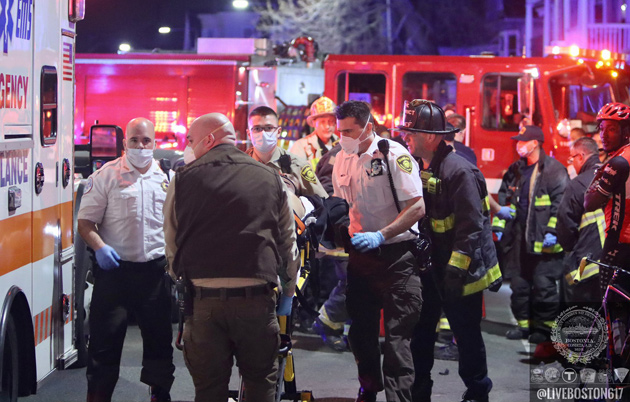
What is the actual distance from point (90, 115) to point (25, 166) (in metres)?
8.05

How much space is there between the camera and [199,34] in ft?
121

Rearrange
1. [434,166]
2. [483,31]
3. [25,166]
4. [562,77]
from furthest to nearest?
1. [483,31]
2. [562,77]
3. [434,166]
4. [25,166]

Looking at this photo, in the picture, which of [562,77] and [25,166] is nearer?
[25,166]

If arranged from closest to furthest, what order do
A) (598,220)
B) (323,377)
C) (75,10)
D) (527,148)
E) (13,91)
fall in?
1. (13,91)
2. (75,10)
3. (323,377)
4. (598,220)
5. (527,148)

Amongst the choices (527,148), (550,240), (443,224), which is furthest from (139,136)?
(527,148)

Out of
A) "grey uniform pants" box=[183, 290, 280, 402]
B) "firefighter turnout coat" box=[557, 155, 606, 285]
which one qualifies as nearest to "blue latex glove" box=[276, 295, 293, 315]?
"grey uniform pants" box=[183, 290, 280, 402]

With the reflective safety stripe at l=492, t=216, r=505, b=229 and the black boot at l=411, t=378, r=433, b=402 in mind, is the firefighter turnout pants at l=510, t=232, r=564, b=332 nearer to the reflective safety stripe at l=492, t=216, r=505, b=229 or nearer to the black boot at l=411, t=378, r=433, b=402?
the reflective safety stripe at l=492, t=216, r=505, b=229

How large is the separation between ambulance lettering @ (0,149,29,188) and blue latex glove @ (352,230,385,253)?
1998 mm

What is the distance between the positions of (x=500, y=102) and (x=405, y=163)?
6.83 m

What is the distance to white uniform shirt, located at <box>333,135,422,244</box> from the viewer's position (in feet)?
17.1

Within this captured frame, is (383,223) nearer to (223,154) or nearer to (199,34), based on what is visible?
(223,154)

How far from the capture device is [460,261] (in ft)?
17.5

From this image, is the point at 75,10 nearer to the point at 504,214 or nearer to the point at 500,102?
the point at 504,214

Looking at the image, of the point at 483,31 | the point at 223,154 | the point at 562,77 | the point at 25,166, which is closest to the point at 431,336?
the point at 223,154
